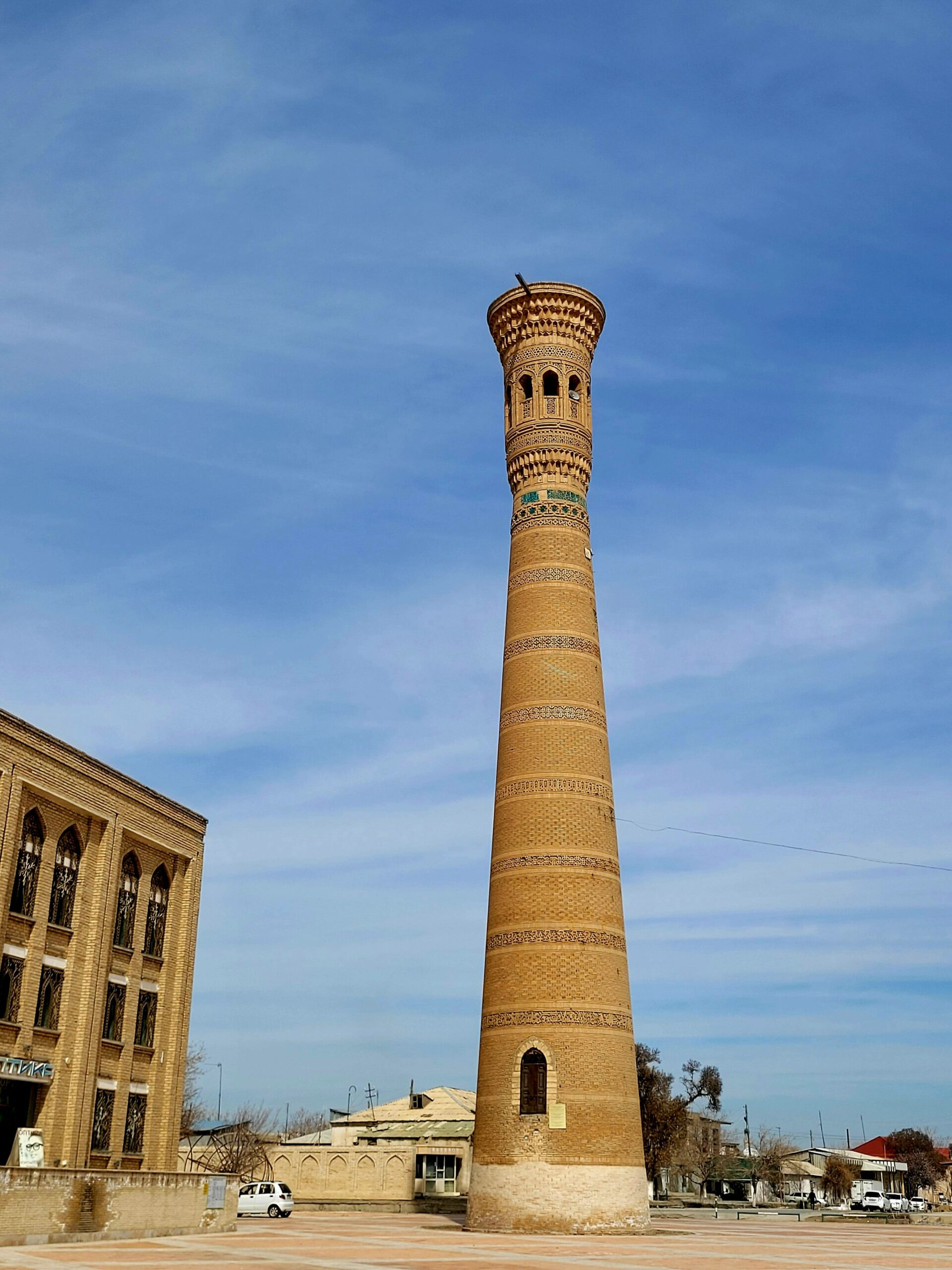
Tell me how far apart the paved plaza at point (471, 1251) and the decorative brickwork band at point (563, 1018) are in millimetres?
4180

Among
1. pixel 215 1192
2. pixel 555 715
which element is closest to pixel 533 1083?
pixel 215 1192

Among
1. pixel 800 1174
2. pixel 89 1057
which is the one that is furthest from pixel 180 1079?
pixel 800 1174

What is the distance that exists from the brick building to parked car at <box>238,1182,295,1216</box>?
9578 millimetres

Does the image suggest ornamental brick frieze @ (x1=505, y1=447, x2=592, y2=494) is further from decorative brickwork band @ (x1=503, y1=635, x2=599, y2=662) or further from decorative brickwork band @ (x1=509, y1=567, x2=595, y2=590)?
decorative brickwork band @ (x1=503, y1=635, x2=599, y2=662)

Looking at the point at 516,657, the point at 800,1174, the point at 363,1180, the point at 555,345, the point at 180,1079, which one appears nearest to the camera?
the point at 180,1079

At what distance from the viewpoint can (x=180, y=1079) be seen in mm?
27219

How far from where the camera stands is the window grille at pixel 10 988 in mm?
21766

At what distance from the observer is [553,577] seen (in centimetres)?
3131

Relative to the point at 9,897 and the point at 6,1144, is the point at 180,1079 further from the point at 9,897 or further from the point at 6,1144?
the point at 9,897

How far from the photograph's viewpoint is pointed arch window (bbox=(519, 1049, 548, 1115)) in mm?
26766

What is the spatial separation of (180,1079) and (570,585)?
14627 mm

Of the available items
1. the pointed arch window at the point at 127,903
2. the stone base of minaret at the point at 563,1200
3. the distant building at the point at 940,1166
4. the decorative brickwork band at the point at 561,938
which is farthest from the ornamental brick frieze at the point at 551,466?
the distant building at the point at 940,1166

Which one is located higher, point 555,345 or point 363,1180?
point 555,345

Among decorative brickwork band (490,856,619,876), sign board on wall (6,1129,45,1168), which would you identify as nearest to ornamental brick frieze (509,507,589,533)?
decorative brickwork band (490,856,619,876)
